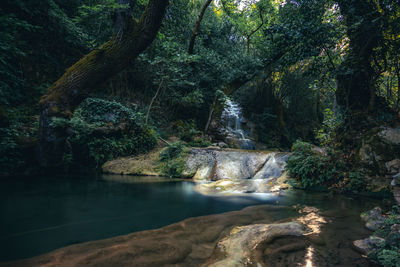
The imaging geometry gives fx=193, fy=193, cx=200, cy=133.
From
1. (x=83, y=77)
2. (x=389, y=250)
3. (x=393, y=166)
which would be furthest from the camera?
(x=83, y=77)

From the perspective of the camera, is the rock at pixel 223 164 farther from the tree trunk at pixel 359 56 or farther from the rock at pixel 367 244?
the rock at pixel 367 244

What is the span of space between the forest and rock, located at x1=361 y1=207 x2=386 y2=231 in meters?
0.03

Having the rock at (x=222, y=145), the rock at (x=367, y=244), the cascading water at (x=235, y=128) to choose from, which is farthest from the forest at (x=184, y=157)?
the rock at (x=222, y=145)

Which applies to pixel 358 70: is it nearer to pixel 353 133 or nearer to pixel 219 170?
pixel 353 133

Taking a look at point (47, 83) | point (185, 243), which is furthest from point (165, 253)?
point (47, 83)

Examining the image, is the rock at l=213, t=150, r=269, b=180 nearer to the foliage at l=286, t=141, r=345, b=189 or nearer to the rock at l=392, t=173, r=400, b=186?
the foliage at l=286, t=141, r=345, b=189

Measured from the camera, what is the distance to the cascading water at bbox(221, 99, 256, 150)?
41.2 ft

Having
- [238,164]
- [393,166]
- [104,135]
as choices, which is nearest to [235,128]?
[238,164]

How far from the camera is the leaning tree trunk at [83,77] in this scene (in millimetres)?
6043

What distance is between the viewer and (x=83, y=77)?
6.29m

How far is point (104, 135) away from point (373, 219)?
824 centimetres

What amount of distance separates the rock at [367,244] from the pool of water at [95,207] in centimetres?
57

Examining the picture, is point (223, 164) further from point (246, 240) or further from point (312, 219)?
point (246, 240)

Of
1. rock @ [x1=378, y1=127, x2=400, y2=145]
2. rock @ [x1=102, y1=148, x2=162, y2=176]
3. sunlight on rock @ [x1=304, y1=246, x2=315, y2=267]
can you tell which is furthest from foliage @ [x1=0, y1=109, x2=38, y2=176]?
rock @ [x1=378, y1=127, x2=400, y2=145]
